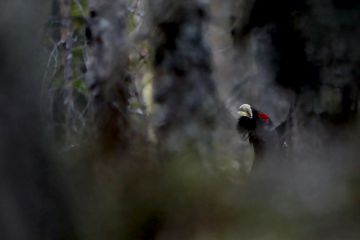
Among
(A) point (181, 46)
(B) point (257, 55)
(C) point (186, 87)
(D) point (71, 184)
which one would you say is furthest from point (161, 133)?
(D) point (71, 184)

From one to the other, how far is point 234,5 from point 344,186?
2.99 ft

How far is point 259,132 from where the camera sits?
2820 millimetres

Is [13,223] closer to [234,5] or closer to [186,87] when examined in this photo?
[186,87]

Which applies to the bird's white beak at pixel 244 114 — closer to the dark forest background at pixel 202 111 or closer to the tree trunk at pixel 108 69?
the dark forest background at pixel 202 111

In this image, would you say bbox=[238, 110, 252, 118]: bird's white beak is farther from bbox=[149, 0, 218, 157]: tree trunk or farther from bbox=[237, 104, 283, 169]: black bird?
bbox=[149, 0, 218, 157]: tree trunk

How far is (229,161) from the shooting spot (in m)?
2.60

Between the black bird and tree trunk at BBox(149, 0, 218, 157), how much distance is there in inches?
16.3

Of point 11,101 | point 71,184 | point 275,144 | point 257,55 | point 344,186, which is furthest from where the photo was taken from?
point 275,144

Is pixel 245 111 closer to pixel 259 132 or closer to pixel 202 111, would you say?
pixel 259 132

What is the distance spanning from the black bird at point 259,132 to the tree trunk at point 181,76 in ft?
1.35

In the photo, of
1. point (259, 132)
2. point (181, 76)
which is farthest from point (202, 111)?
point (259, 132)

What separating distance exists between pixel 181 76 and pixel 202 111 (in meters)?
0.17

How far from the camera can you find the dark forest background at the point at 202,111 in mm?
2098

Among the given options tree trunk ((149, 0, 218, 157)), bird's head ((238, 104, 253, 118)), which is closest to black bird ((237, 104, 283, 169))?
bird's head ((238, 104, 253, 118))
